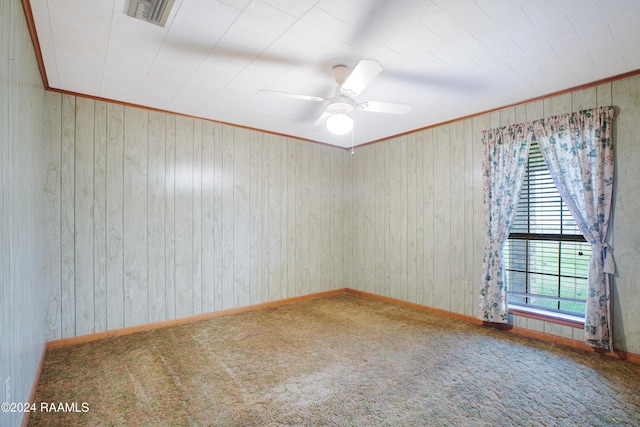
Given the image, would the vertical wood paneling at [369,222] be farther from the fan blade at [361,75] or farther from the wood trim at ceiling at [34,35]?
the wood trim at ceiling at [34,35]

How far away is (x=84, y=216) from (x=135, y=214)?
1.45ft

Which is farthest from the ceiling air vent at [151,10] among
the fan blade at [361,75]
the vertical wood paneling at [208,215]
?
the vertical wood paneling at [208,215]

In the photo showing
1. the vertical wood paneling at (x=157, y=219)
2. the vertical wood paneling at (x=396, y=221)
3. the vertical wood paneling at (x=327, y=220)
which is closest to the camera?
the vertical wood paneling at (x=157, y=219)

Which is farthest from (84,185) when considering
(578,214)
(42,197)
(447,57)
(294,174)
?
(578,214)

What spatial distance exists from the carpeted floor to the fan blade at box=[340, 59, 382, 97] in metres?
2.19

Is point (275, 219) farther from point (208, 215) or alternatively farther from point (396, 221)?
point (396, 221)

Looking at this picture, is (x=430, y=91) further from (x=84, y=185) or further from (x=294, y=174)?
(x=84, y=185)

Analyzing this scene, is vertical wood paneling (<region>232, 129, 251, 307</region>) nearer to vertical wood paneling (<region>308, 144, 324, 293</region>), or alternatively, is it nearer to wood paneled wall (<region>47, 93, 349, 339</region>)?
wood paneled wall (<region>47, 93, 349, 339</region>)

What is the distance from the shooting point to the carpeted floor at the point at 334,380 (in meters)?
1.90

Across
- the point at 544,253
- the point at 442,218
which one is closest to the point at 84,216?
the point at 442,218

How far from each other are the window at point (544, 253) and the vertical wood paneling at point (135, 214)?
4.12m

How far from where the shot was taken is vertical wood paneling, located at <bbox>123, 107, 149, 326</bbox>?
3260 mm

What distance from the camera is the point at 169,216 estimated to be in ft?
11.6

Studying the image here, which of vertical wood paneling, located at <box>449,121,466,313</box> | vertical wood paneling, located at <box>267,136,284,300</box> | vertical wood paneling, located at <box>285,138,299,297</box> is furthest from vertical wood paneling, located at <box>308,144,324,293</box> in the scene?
vertical wood paneling, located at <box>449,121,466,313</box>
